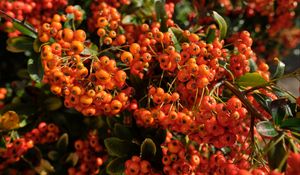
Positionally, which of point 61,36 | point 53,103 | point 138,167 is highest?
point 61,36

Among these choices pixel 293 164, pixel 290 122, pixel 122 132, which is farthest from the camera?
pixel 122 132

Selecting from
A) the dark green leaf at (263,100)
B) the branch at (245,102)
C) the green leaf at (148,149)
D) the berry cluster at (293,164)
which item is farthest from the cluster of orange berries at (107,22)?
the berry cluster at (293,164)

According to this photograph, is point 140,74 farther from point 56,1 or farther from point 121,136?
point 56,1

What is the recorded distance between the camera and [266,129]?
1.59 m

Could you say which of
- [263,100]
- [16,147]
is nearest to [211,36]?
[263,100]

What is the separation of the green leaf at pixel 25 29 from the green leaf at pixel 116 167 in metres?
0.90

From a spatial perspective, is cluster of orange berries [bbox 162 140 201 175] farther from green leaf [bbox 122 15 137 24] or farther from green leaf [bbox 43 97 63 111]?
green leaf [bbox 122 15 137 24]

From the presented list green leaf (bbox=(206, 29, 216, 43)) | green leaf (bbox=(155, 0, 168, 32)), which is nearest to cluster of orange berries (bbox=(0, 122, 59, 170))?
green leaf (bbox=(155, 0, 168, 32))

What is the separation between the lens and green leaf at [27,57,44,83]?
6.98ft

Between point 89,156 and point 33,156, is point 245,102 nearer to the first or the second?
point 89,156

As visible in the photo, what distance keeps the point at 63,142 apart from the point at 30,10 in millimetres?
927

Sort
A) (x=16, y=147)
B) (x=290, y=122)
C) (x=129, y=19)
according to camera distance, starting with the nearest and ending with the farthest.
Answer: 1. (x=290, y=122)
2. (x=16, y=147)
3. (x=129, y=19)

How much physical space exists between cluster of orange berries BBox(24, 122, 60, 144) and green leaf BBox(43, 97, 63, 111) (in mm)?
124

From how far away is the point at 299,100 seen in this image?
5.64ft
